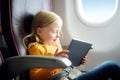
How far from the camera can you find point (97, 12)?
1966 mm

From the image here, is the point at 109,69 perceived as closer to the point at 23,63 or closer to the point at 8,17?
the point at 23,63

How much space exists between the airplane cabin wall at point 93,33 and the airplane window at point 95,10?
1.7 inches

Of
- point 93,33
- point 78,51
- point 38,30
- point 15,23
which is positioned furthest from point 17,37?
point 93,33

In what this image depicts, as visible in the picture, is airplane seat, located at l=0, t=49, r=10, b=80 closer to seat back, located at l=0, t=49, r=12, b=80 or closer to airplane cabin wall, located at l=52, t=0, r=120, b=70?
seat back, located at l=0, t=49, r=12, b=80

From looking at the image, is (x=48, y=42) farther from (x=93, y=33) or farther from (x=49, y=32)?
(x=93, y=33)

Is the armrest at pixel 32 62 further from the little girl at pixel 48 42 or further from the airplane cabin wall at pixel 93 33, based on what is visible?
the airplane cabin wall at pixel 93 33

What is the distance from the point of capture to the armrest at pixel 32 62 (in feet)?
3.42

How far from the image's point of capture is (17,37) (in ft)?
4.22

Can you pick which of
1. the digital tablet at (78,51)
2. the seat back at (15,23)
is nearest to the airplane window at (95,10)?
the digital tablet at (78,51)

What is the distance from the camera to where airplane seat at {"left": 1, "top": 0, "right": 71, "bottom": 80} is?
3.75ft

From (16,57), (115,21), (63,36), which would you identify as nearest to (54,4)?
(63,36)

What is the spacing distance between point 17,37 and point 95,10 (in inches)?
34.9

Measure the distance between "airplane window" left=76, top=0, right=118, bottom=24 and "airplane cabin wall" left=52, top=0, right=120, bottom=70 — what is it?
0.04 m

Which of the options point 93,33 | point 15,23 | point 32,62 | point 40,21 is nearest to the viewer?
point 32,62
